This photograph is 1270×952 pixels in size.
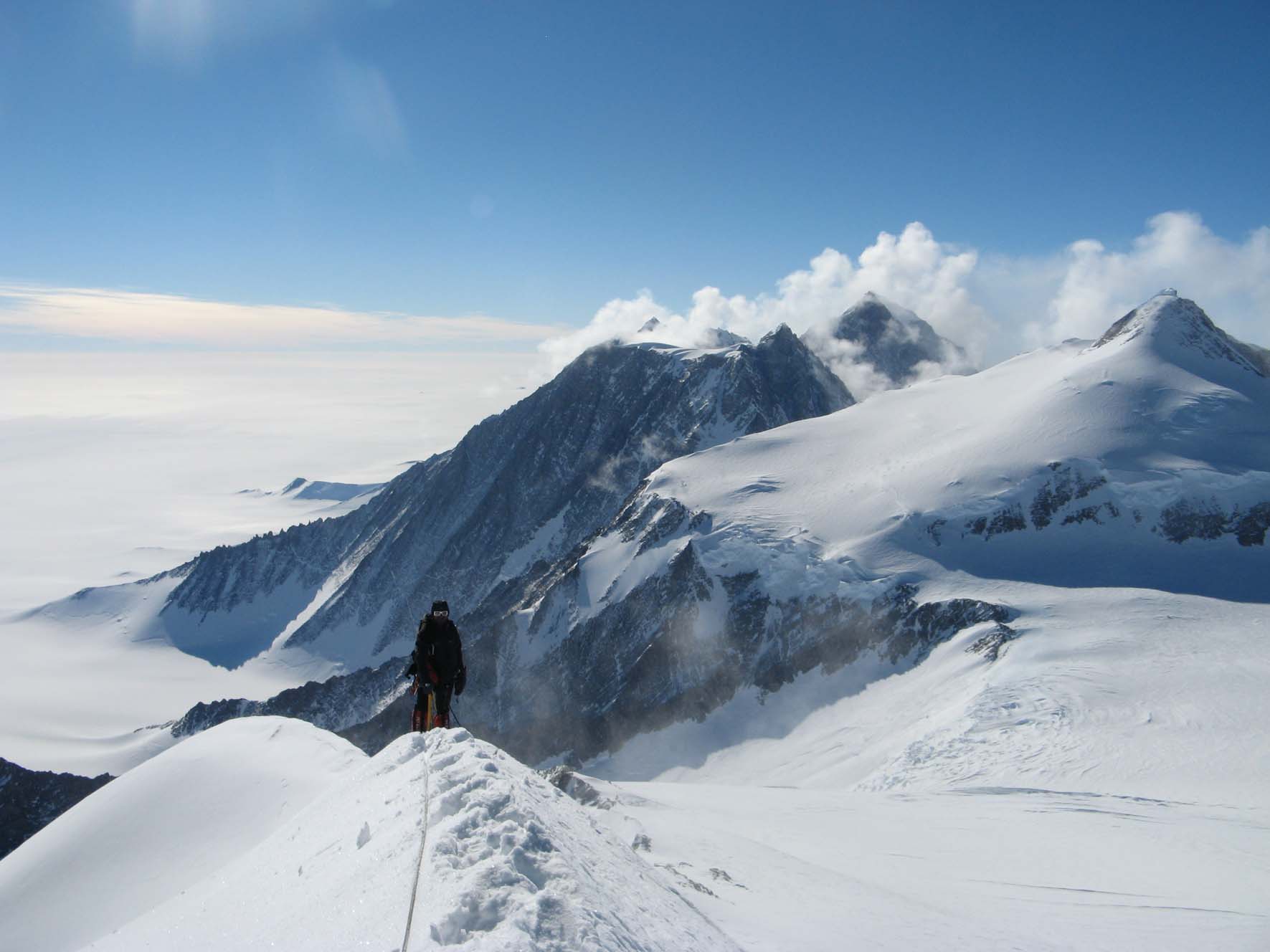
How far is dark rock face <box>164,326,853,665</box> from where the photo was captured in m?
159

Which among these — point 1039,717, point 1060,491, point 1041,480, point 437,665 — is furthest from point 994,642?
point 437,665

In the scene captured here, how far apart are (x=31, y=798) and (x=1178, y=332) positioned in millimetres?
139495

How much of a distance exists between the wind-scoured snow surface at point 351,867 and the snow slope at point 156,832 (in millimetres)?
59

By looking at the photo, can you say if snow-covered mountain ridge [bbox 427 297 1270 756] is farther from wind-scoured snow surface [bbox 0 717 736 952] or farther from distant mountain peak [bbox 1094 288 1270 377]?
wind-scoured snow surface [bbox 0 717 736 952]

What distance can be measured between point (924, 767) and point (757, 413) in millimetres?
108102

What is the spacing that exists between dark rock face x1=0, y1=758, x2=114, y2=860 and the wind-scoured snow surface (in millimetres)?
65530

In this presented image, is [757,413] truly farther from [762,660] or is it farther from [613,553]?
[762,660]

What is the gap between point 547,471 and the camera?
6969 inches

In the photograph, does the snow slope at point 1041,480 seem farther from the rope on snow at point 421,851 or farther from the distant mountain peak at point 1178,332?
the rope on snow at point 421,851

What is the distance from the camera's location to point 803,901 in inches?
628

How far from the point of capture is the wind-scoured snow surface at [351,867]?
361 inches

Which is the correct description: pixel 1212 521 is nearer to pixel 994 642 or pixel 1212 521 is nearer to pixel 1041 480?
pixel 1041 480

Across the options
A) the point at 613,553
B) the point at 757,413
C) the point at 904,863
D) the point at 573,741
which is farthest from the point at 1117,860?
the point at 757,413

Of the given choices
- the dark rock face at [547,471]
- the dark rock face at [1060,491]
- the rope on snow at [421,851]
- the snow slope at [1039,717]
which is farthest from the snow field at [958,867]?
the dark rock face at [547,471]
